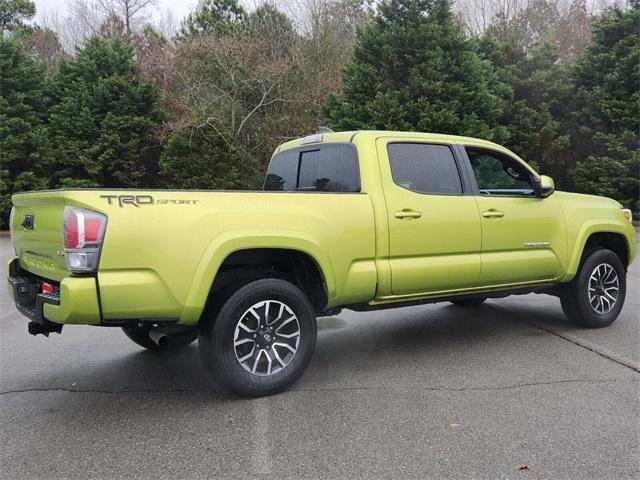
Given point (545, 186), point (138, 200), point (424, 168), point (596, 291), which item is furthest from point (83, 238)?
point (596, 291)

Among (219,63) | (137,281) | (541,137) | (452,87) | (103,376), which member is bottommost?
(103,376)

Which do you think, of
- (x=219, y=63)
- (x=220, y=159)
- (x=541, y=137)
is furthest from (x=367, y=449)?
(x=219, y=63)

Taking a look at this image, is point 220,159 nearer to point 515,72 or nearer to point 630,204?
point 515,72

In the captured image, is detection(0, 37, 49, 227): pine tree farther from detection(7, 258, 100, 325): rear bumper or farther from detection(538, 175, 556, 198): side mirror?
detection(538, 175, 556, 198): side mirror

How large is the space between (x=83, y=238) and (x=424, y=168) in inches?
111

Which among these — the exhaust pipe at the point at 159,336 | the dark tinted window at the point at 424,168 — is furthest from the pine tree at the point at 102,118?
the exhaust pipe at the point at 159,336

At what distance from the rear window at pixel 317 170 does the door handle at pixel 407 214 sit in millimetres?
373

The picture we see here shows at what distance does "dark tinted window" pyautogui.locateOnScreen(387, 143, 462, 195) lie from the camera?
456cm

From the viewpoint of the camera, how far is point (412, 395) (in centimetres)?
384

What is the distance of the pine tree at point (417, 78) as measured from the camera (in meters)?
14.5

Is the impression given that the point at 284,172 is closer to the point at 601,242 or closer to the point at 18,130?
the point at 601,242

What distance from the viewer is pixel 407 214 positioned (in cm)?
438

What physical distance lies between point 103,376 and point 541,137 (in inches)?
643

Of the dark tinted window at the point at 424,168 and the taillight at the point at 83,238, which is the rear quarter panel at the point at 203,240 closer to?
the taillight at the point at 83,238
